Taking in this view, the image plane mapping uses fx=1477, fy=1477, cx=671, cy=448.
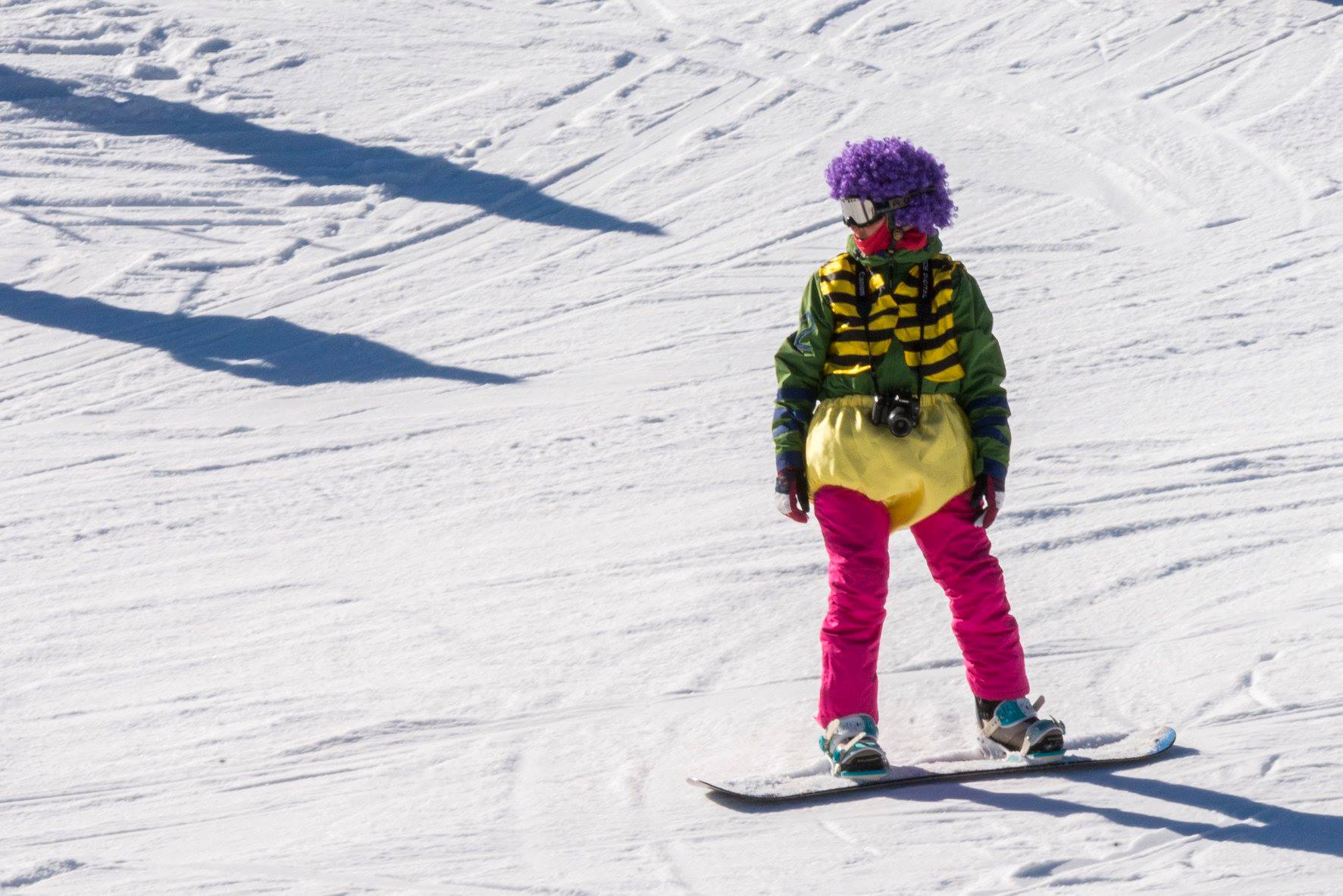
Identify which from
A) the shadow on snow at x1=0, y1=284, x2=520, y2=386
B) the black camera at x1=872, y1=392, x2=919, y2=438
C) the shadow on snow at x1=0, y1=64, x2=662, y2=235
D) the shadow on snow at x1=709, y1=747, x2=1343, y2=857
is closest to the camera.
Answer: the shadow on snow at x1=709, y1=747, x2=1343, y2=857

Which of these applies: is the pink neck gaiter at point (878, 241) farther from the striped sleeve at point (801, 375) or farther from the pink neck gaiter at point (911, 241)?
the striped sleeve at point (801, 375)

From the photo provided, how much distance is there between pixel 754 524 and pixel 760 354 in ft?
6.47

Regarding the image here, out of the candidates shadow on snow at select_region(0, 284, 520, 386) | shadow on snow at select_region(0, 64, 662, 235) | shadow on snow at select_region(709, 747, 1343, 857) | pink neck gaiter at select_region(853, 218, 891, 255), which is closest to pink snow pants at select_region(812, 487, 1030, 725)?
shadow on snow at select_region(709, 747, 1343, 857)

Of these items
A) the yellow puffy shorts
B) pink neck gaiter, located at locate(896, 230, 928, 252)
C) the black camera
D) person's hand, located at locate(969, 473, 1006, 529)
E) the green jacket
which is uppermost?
pink neck gaiter, located at locate(896, 230, 928, 252)

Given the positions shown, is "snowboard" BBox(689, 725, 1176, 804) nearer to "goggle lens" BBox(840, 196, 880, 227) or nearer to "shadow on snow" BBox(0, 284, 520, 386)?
"goggle lens" BBox(840, 196, 880, 227)

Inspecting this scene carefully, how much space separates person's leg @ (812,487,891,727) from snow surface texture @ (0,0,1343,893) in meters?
0.25

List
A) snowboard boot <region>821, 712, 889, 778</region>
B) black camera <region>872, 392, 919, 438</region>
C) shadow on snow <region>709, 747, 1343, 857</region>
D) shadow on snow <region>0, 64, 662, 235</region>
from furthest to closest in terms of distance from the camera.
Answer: shadow on snow <region>0, 64, 662, 235</region> → snowboard boot <region>821, 712, 889, 778</region> → black camera <region>872, 392, 919, 438</region> → shadow on snow <region>709, 747, 1343, 857</region>

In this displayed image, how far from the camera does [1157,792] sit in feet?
9.93

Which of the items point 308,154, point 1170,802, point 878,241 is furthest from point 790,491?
point 308,154

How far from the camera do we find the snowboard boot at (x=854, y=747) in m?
3.17

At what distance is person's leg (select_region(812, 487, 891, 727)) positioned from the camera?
3.14 meters

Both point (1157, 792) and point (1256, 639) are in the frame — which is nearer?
point (1157, 792)

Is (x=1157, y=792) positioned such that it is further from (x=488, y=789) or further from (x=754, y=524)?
(x=754, y=524)

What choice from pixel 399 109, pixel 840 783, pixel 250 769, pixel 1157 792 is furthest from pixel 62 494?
pixel 399 109
